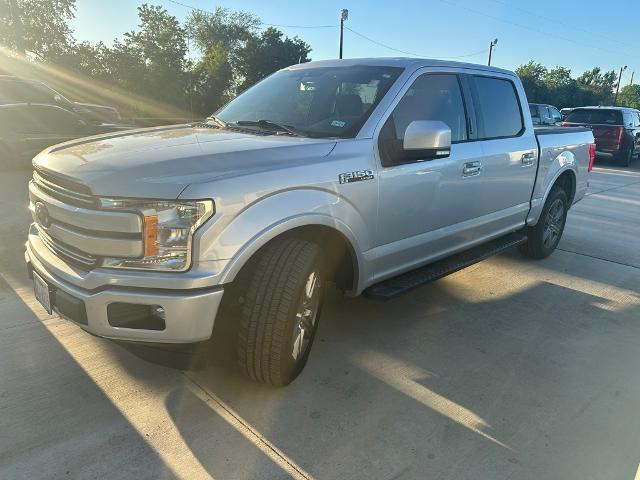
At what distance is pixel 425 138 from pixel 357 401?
156 centimetres

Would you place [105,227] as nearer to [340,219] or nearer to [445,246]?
[340,219]

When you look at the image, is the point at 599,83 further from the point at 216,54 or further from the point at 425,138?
the point at 425,138

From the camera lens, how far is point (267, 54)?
50406mm

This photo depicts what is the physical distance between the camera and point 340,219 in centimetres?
286

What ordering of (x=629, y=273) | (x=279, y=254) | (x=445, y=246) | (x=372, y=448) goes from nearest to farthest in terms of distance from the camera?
(x=372, y=448)
(x=279, y=254)
(x=445, y=246)
(x=629, y=273)

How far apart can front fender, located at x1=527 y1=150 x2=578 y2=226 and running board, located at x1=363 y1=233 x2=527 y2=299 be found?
0.42 m

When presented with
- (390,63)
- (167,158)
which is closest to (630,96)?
(390,63)

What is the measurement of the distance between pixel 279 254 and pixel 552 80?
87472mm

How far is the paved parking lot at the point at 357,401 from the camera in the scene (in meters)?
2.33

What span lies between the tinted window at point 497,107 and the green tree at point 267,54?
4547 centimetres

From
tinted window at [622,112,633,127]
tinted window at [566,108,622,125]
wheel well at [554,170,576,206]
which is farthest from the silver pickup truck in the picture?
tinted window at [622,112,633,127]

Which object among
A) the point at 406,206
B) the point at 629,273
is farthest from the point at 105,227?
the point at 629,273

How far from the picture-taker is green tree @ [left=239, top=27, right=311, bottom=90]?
49406mm

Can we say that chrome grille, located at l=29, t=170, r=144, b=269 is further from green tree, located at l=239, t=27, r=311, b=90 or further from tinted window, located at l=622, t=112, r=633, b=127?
green tree, located at l=239, t=27, r=311, b=90
